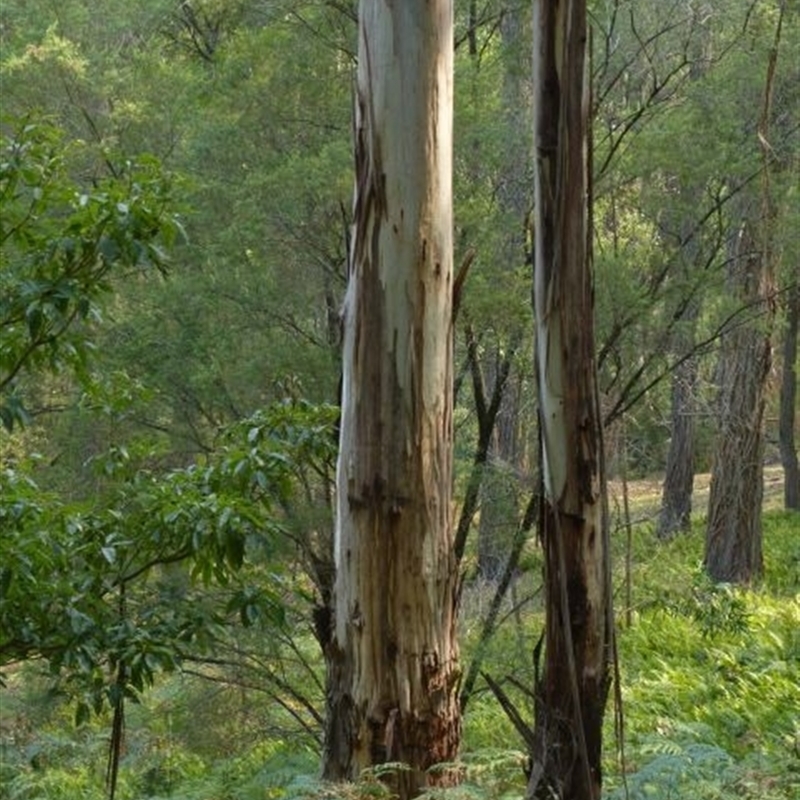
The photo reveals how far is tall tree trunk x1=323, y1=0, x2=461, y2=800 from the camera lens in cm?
559

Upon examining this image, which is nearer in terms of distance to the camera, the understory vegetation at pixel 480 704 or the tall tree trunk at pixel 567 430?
the tall tree trunk at pixel 567 430

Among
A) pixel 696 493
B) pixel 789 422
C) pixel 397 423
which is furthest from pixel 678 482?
pixel 397 423

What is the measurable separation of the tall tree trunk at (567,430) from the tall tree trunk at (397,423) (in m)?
2.36

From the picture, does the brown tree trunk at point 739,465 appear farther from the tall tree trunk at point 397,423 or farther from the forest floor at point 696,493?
the tall tree trunk at point 397,423

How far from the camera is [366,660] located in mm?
5598

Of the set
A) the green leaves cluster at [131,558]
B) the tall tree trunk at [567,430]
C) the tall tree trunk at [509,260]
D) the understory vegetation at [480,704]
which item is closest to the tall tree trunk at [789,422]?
the understory vegetation at [480,704]

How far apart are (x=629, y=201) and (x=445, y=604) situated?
209 inches

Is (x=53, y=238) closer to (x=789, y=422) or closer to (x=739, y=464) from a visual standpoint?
(x=739, y=464)

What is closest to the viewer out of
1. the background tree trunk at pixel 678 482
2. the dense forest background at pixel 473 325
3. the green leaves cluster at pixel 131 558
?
the green leaves cluster at pixel 131 558

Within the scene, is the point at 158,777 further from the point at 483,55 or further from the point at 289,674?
the point at 483,55

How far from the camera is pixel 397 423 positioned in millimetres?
5656

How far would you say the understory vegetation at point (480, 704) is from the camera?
8.26 metres

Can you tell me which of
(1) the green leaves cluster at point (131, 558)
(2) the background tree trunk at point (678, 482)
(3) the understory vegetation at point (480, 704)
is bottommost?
(3) the understory vegetation at point (480, 704)

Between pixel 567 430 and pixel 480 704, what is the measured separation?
273 inches
